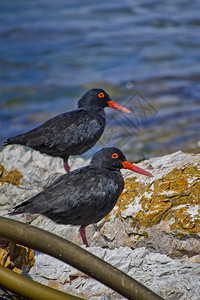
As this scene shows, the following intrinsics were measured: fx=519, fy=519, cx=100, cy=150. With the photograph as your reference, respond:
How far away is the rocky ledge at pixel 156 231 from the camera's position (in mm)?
3755

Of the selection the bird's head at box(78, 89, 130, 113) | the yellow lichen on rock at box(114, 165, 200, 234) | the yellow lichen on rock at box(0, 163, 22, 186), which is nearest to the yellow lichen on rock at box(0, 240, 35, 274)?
the yellow lichen on rock at box(114, 165, 200, 234)

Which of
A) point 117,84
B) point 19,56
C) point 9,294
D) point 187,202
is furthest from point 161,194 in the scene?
point 19,56

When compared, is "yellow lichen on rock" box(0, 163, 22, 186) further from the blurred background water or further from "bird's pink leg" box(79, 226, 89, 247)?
the blurred background water

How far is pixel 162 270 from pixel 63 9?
55.1ft

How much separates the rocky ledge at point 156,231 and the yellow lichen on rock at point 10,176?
61 centimetres

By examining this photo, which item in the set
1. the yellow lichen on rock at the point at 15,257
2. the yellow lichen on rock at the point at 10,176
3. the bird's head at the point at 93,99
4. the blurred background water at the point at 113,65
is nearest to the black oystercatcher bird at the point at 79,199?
the yellow lichen on rock at the point at 15,257

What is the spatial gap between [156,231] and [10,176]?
2082 mm

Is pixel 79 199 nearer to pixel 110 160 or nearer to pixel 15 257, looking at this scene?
pixel 110 160

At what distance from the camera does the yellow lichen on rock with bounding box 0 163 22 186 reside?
5.69 meters

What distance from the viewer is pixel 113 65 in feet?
48.3

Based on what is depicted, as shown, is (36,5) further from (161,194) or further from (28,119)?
(161,194)

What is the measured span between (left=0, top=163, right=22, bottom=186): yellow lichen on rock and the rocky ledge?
0.61 metres

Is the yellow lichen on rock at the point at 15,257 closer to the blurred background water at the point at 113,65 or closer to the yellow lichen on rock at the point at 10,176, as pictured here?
the yellow lichen on rock at the point at 10,176

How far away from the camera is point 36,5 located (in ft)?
64.7
